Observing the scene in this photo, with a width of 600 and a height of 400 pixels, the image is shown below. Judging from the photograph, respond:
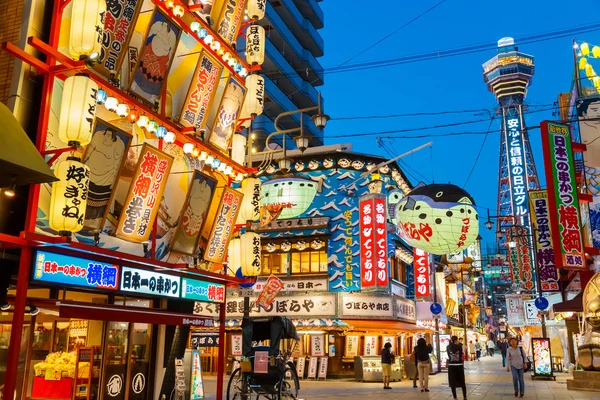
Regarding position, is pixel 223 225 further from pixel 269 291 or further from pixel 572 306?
pixel 572 306

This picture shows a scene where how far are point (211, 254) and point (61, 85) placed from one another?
5.94 m

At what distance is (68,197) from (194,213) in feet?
14.6

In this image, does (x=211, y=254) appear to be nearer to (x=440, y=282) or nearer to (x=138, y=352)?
(x=138, y=352)

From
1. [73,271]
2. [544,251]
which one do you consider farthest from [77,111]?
[544,251]

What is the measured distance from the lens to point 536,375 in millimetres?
25375

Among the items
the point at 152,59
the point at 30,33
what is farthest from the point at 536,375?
the point at 30,33

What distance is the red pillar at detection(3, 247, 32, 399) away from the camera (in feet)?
27.9

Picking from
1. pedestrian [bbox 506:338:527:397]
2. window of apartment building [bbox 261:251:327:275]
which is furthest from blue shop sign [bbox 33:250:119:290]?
window of apartment building [bbox 261:251:327:275]

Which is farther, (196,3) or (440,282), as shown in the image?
(440,282)

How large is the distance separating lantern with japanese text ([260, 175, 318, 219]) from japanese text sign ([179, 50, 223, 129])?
9.19 m

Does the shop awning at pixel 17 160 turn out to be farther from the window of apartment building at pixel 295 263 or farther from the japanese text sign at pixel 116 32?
the window of apartment building at pixel 295 263

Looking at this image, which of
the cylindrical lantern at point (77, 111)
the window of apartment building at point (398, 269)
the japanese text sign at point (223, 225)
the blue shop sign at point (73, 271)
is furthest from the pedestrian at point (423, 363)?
the cylindrical lantern at point (77, 111)

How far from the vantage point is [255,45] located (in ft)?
52.5

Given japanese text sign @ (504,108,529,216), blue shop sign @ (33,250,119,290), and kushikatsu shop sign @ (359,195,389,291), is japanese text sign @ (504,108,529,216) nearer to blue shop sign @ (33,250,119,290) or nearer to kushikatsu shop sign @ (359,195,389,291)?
kushikatsu shop sign @ (359,195,389,291)
